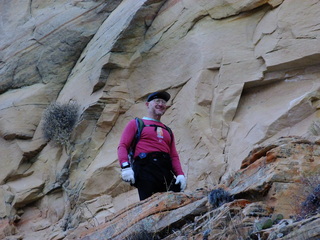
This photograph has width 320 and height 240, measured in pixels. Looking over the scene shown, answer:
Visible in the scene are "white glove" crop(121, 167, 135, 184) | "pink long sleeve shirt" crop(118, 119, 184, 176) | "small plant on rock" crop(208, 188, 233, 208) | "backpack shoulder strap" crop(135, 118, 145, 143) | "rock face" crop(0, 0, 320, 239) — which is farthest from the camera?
"rock face" crop(0, 0, 320, 239)

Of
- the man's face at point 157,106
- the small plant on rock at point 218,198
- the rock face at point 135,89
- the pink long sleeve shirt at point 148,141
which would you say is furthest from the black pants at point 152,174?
the small plant on rock at point 218,198

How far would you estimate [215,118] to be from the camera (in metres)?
11.4

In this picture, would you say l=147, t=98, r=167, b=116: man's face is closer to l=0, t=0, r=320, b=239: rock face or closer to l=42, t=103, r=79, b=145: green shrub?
l=0, t=0, r=320, b=239: rock face

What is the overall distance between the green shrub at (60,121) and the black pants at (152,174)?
15.7ft

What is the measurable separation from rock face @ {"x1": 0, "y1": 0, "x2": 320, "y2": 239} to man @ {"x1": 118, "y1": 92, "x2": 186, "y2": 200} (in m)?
0.81

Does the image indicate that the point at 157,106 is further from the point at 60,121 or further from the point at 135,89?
the point at 60,121

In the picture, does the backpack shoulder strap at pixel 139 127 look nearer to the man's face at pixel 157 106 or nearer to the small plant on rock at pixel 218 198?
the man's face at pixel 157 106

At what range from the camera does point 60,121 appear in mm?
13258

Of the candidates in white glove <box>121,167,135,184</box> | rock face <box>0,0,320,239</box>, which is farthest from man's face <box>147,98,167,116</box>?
rock face <box>0,0,320,239</box>

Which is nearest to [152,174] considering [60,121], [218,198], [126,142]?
[126,142]

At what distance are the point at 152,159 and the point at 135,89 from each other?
4.51 meters

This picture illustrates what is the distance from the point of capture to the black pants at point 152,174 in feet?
28.1

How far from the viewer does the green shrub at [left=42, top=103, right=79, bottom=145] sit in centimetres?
1325

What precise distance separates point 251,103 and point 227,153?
1071 mm
